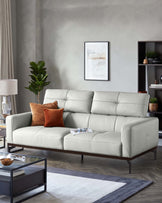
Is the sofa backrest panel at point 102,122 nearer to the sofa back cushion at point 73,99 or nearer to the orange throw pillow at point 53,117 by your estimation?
the sofa back cushion at point 73,99

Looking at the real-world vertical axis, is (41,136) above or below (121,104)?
below

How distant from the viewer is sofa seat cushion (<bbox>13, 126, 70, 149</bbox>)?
5.73 meters

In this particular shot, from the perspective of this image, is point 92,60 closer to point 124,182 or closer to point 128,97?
point 128,97

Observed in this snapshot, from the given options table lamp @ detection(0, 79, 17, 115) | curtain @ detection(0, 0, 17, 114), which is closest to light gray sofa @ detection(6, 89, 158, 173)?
table lamp @ detection(0, 79, 17, 115)

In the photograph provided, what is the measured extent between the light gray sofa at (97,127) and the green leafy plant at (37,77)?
5.80 ft

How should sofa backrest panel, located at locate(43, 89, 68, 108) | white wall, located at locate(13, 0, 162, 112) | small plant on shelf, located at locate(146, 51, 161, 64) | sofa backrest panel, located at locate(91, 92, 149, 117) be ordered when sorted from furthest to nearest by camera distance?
white wall, located at locate(13, 0, 162, 112) < small plant on shelf, located at locate(146, 51, 161, 64) < sofa backrest panel, located at locate(43, 89, 68, 108) < sofa backrest panel, located at locate(91, 92, 149, 117)

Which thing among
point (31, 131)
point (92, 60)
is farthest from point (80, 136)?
point (92, 60)

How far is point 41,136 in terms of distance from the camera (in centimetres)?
583

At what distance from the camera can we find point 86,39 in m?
8.18

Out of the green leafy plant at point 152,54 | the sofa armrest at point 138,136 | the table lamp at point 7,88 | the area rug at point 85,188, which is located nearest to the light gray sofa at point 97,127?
the sofa armrest at point 138,136

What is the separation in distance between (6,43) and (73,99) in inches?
104

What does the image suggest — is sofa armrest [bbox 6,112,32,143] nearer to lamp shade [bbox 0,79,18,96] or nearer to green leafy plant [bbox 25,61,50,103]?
lamp shade [bbox 0,79,18,96]

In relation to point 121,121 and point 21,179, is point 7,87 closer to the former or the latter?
point 121,121

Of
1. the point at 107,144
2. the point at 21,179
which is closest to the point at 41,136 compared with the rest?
the point at 107,144
